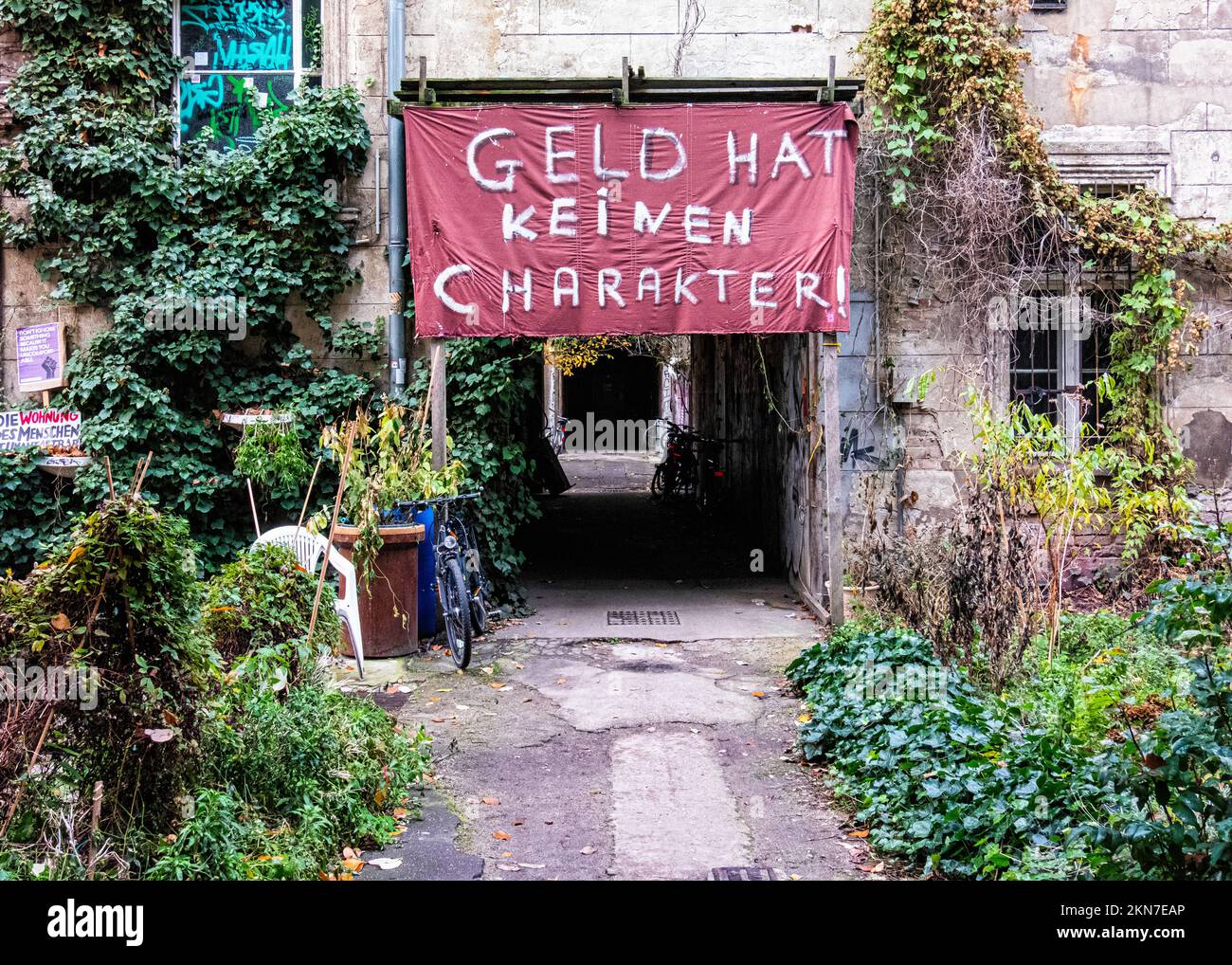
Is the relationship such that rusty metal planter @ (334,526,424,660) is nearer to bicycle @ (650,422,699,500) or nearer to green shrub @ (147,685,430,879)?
green shrub @ (147,685,430,879)

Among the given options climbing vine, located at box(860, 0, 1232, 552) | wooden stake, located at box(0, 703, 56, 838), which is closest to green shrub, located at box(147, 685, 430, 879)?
wooden stake, located at box(0, 703, 56, 838)

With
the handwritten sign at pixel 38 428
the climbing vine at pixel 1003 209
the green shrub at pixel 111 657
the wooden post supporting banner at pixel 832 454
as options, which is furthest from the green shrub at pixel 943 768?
the handwritten sign at pixel 38 428

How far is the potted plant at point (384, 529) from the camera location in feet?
29.1

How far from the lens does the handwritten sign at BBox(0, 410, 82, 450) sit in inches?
412

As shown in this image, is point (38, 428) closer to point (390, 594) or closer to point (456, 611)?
point (390, 594)

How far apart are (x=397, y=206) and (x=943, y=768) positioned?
24.5 feet

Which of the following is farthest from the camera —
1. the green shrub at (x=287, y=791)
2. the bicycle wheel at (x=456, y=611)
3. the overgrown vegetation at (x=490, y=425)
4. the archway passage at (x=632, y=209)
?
the overgrown vegetation at (x=490, y=425)

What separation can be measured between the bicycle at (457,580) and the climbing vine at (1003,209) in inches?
198

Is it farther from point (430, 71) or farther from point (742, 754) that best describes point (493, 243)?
point (742, 754)

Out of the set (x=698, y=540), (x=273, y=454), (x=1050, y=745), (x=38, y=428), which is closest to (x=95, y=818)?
(x=1050, y=745)

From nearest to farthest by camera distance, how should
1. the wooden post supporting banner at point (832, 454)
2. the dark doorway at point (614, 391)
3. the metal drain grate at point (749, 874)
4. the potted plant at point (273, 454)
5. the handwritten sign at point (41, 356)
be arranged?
the metal drain grate at point (749, 874) < the wooden post supporting banner at point (832, 454) < the potted plant at point (273, 454) < the handwritten sign at point (41, 356) < the dark doorway at point (614, 391)

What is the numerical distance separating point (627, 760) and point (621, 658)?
2.39 metres

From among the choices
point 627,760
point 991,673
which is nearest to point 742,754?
point 627,760

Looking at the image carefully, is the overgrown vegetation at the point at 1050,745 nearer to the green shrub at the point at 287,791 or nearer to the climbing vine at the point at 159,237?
the green shrub at the point at 287,791
